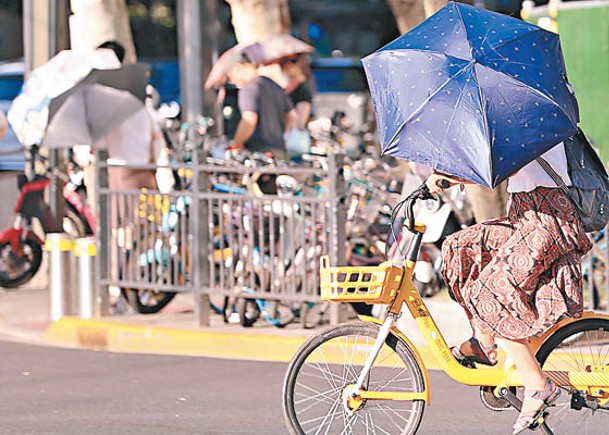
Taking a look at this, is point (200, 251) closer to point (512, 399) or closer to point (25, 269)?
point (25, 269)

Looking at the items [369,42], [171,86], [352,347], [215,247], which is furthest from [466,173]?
[369,42]

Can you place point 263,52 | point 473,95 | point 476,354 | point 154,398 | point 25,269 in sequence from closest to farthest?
1. point 473,95
2. point 476,354
3. point 154,398
4. point 25,269
5. point 263,52

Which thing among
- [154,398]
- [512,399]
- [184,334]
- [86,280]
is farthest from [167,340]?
[512,399]

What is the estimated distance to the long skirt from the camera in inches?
241

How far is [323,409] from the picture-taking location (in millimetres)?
6266

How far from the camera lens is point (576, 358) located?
6.33 meters

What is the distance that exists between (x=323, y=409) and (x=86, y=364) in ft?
12.2

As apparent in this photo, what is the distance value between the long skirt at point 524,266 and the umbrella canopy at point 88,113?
6.12 meters

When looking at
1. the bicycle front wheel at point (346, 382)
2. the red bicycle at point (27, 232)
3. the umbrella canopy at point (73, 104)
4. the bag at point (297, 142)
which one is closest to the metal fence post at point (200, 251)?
the umbrella canopy at point (73, 104)

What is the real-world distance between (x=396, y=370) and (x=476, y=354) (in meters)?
0.40

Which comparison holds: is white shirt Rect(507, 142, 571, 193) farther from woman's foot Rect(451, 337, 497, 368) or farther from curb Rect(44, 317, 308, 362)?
curb Rect(44, 317, 308, 362)

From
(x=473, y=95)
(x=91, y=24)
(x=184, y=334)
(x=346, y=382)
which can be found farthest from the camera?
(x=91, y=24)

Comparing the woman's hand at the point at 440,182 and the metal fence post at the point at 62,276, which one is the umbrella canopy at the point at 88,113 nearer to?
the metal fence post at the point at 62,276

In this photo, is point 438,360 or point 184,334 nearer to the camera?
point 438,360
